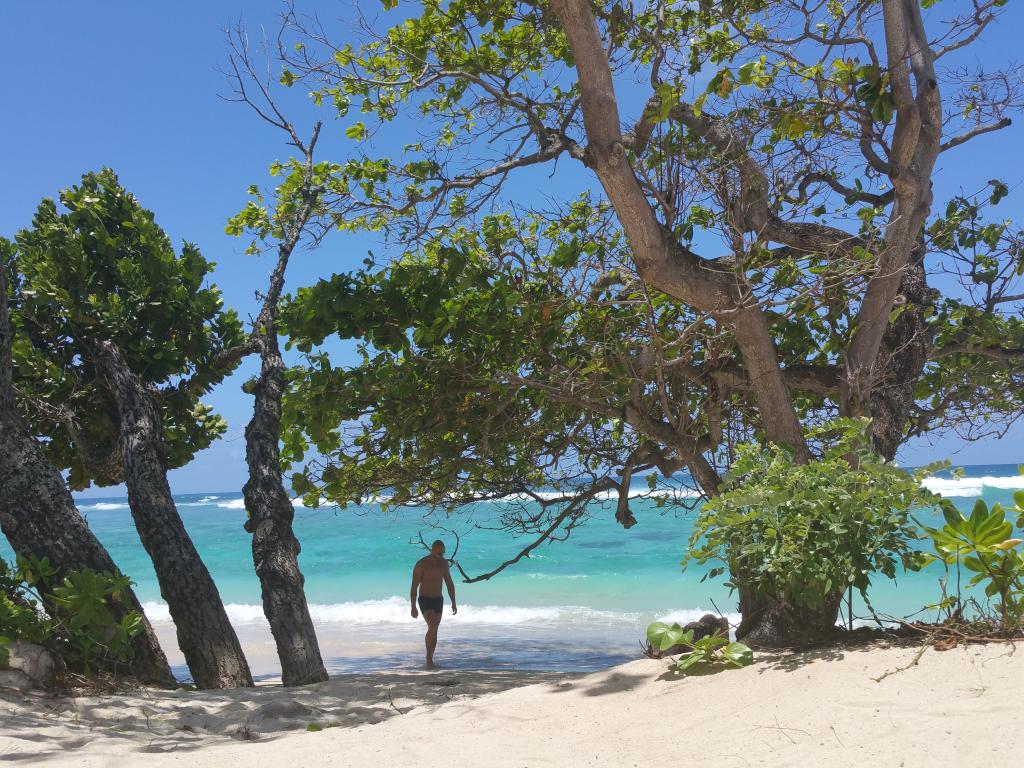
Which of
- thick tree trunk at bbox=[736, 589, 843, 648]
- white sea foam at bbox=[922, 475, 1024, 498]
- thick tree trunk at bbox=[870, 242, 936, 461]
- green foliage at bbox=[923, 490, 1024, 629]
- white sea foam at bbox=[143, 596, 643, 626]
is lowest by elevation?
white sea foam at bbox=[143, 596, 643, 626]

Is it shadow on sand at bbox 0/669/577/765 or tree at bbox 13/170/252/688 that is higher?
tree at bbox 13/170/252/688

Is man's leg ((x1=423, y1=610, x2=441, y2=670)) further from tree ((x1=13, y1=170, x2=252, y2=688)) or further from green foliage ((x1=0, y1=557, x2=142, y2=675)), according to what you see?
green foliage ((x1=0, y1=557, x2=142, y2=675))

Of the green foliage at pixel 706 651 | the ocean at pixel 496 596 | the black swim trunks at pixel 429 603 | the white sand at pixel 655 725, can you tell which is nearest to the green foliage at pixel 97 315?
the ocean at pixel 496 596

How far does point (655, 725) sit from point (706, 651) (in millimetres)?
713

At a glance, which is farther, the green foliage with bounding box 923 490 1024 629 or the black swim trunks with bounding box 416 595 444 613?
the black swim trunks with bounding box 416 595 444 613

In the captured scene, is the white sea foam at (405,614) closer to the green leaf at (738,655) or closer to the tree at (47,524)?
the tree at (47,524)

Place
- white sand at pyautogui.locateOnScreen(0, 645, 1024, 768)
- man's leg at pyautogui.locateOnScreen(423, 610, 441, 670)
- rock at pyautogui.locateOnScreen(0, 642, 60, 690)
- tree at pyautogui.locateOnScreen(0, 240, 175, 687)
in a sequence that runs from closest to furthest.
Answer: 1. white sand at pyautogui.locateOnScreen(0, 645, 1024, 768)
2. rock at pyautogui.locateOnScreen(0, 642, 60, 690)
3. tree at pyautogui.locateOnScreen(0, 240, 175, 687)
4. man's leg at pyautogui.locateOnScreen(423, 610, 441, 670)

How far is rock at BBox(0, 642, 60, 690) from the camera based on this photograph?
5.25 m

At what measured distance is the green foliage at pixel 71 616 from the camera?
5.59 m

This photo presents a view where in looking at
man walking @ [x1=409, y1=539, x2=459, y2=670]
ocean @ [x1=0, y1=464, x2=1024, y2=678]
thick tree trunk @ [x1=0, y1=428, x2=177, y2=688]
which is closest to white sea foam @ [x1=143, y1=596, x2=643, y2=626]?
ocean @ [x1=0, y1=464, x2=1024, y2=678]

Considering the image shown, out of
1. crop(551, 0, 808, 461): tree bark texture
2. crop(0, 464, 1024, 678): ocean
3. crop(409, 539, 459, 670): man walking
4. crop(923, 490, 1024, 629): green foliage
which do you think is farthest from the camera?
crop(0, 464, 1024, 678): ocean

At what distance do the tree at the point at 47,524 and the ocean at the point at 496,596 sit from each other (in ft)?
7.89

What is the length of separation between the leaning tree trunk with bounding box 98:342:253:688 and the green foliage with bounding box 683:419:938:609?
4.63 m

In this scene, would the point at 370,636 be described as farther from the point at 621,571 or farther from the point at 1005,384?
the point at 1005,384
